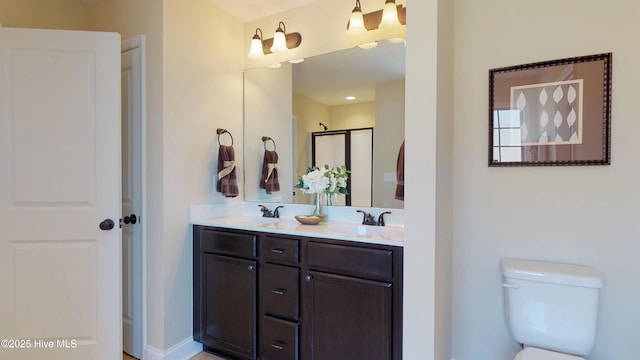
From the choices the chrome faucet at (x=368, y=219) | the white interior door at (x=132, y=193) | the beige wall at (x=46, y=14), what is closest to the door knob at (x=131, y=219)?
the white interior door at (x=132, y=193)

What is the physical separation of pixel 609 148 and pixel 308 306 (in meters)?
1.72

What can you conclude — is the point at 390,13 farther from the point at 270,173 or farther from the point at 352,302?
the point at 352,302

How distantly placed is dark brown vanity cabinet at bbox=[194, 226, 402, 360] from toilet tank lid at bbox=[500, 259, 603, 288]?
2.00 ft

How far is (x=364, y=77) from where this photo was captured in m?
2.15

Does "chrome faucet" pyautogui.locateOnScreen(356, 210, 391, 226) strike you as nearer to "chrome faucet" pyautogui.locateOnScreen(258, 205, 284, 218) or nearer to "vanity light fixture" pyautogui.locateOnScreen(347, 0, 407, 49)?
"chrome faucet" pyautogui.locateOnScreen(258, 205, 284, 218)

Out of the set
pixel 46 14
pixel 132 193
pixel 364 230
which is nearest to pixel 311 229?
pixel 364 230

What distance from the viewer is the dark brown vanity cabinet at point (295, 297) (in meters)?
1.52

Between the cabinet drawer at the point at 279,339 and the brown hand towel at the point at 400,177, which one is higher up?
the brown hand towel at the point at 400,177

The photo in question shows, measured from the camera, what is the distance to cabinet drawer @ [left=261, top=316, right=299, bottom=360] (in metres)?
1.76

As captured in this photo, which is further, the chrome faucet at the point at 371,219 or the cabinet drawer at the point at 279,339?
the chrome faucet at the point at 371,219

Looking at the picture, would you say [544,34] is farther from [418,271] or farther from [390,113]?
[418,271]

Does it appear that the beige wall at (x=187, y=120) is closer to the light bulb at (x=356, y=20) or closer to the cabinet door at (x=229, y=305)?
the cabinet door at (x=229, y=305)

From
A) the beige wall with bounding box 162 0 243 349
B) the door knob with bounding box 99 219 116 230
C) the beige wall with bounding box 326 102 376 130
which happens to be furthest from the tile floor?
the beige wall with bounding box 326 102 376 130

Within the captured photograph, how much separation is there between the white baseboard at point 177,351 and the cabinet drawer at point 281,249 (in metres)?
0.91
